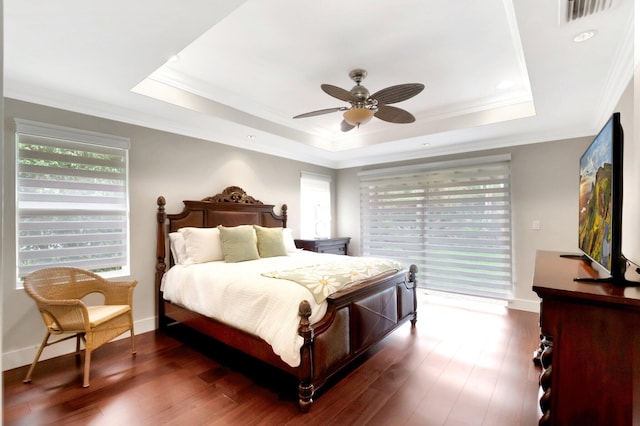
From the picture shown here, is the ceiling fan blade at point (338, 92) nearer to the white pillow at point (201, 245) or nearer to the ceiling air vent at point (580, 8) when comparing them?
the ceiling air vent at point (580, 8)

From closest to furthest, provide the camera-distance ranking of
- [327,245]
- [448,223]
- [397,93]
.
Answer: [397,93]
[448,223]
[327,245]

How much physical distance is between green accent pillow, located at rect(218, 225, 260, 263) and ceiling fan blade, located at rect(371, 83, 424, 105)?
2.05 m

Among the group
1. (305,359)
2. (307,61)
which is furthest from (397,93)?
(305,359)

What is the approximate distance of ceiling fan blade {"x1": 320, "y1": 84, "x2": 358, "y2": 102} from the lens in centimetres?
238

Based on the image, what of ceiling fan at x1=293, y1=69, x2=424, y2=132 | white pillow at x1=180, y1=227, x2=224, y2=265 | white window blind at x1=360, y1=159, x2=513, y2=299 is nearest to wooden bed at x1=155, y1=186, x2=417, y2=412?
white pillow at x1=180, y1=227, x2=224, y2=265

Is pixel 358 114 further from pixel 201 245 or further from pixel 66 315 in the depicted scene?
pixel 66 315

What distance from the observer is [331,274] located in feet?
8.49

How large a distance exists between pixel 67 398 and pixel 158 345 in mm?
890

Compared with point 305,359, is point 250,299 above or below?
above

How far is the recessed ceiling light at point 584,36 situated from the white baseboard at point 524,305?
3.17 metres

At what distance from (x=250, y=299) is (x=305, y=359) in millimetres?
620

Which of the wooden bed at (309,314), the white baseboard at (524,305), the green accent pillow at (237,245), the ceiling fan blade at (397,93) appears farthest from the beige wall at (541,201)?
the green accent pillow at (237,245)

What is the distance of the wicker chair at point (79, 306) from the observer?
7.76ft

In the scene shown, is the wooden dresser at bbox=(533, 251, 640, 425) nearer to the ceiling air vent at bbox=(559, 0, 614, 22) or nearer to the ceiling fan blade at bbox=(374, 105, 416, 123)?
the ceiling air vent at bbox=(559, 0, 614, 22)
